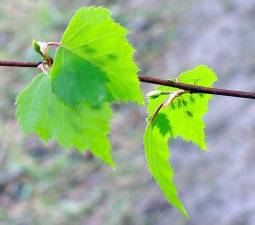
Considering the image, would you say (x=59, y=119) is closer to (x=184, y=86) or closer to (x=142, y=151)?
(x=184, y=86)

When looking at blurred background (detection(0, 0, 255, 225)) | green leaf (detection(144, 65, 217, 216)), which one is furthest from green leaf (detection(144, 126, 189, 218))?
blurred background (detection(0, 0, 255, 225))

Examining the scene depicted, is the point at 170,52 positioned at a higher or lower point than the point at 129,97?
higher

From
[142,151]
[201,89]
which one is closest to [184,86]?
[201,89]

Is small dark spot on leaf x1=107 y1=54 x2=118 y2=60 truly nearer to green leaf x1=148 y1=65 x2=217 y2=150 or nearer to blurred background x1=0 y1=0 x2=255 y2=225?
green leaf x1=148 y1=65 x2=217 y2=150

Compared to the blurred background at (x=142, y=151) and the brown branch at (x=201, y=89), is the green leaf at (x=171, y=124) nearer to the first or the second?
the brown branch at (x=201, y=89)

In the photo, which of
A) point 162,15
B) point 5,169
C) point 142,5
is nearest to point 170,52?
point 162,15

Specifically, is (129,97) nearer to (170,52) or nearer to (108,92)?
(108,92)
